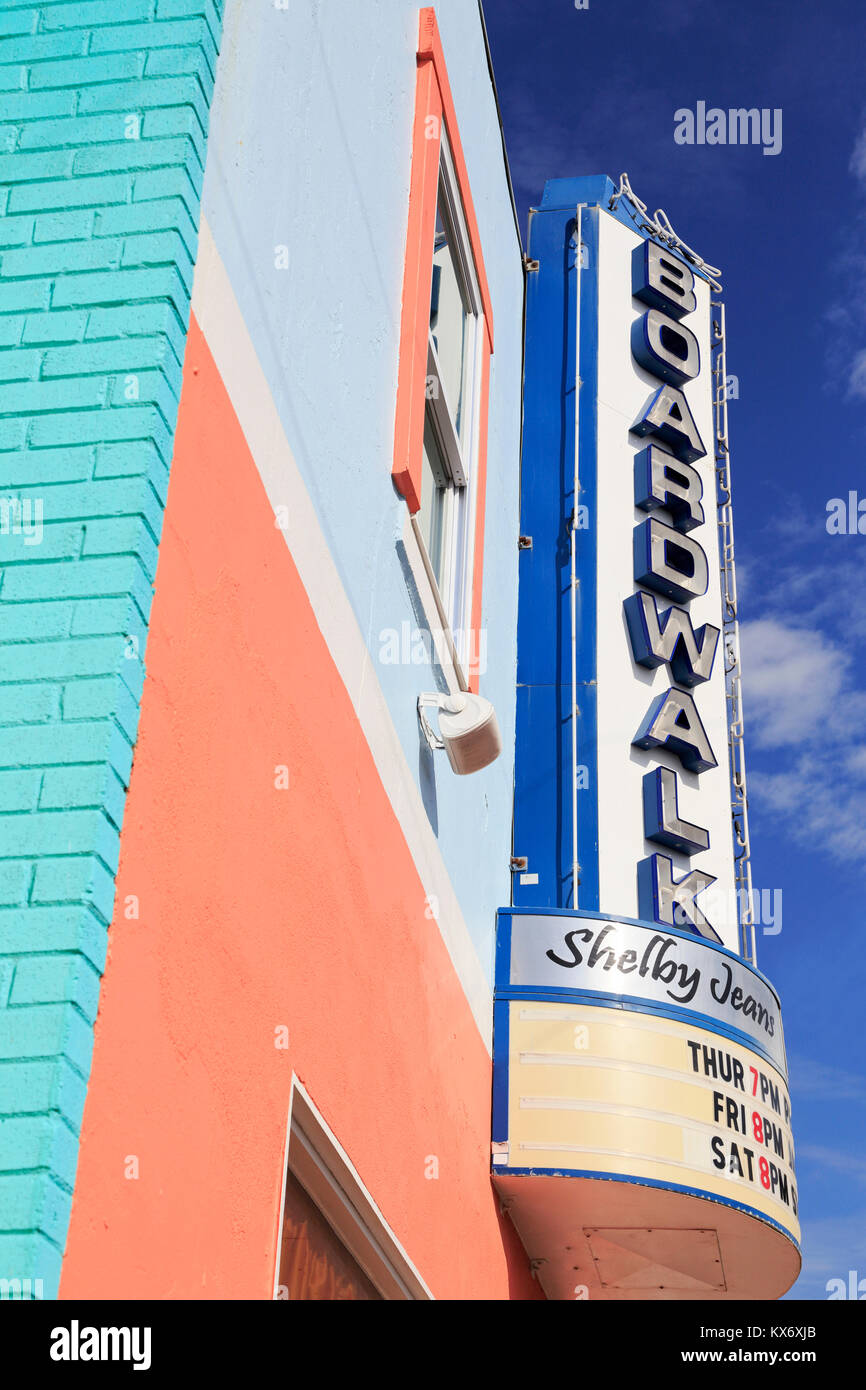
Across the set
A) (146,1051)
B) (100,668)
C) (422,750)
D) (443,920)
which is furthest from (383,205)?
(146,1051)

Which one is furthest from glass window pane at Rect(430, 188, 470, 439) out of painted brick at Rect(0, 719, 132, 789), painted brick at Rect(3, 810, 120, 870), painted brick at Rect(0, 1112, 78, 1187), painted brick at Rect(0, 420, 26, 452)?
painted brick at Rect(0, 1112, 78, 1187)

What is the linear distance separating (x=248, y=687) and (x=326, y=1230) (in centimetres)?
170

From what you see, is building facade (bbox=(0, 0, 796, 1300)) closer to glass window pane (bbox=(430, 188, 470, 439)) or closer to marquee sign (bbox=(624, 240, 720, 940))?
glass window pane (bbox=(430, 188, 470, 439))

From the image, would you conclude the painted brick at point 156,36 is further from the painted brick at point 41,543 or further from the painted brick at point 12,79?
the painted brick at point 41,543

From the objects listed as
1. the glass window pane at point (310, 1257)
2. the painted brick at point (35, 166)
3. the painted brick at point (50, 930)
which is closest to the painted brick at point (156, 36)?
the painted brick at point (35, 166)

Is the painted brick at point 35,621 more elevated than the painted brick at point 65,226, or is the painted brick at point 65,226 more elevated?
the painted brick at point 65,226

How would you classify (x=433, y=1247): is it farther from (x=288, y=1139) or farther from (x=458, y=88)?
(x=458, y=88)

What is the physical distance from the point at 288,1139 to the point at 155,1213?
84 cm

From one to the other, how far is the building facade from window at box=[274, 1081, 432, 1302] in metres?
0.02

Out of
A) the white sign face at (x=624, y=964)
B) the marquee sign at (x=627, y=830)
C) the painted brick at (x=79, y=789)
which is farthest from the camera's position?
the white sign face at (x=624, y=964)

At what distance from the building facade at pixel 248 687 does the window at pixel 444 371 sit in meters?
0.02

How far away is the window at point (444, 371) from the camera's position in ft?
17.0

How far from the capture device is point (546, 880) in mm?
8203

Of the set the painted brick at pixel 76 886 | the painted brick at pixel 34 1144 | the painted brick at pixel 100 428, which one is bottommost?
the painted brick at pixel 34 1144
